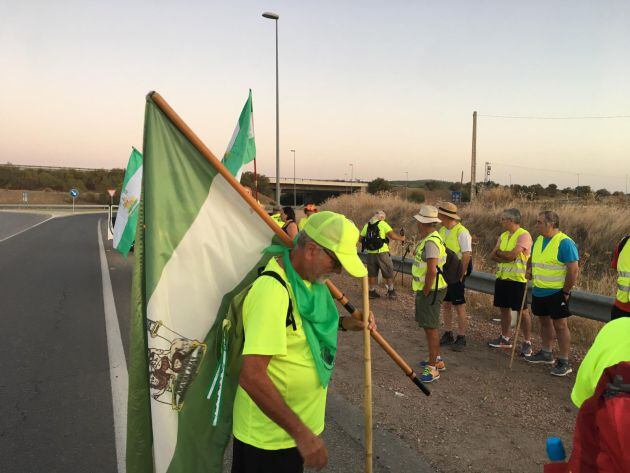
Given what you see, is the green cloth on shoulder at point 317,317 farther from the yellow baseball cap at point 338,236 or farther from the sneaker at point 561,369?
the sneaker at point 561,369

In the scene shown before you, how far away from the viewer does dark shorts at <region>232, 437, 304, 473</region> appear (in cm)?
200

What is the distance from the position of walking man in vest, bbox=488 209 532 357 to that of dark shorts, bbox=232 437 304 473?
4500 millimetres

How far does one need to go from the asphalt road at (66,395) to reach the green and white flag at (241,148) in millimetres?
2379

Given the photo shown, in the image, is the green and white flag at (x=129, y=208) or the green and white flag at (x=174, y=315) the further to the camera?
the green and white flag at (x=129, y=208)

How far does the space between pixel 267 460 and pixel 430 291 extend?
3.23 meters

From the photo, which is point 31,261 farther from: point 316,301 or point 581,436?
point 581,436

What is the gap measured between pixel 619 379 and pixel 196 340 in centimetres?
170

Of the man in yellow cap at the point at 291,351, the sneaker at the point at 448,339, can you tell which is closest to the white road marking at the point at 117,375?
the man in yellow cap at the point at 291,351

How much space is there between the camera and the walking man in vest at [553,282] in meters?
5.01

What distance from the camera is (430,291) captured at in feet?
16.0

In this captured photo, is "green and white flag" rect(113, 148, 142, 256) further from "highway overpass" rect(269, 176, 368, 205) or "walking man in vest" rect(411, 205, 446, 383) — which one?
"highway overpass" rect(269, 176, 368, 205)

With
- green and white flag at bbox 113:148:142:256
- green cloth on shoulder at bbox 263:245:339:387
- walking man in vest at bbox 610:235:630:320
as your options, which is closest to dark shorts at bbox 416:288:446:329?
walking man in vest at bbox 610:235:630:320

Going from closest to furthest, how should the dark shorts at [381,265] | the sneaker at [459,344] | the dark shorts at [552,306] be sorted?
the dark shorts at [552,306] < the sneaker at [459,344] < the dark shorts at [381,265]

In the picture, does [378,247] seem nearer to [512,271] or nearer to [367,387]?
[512,271]
